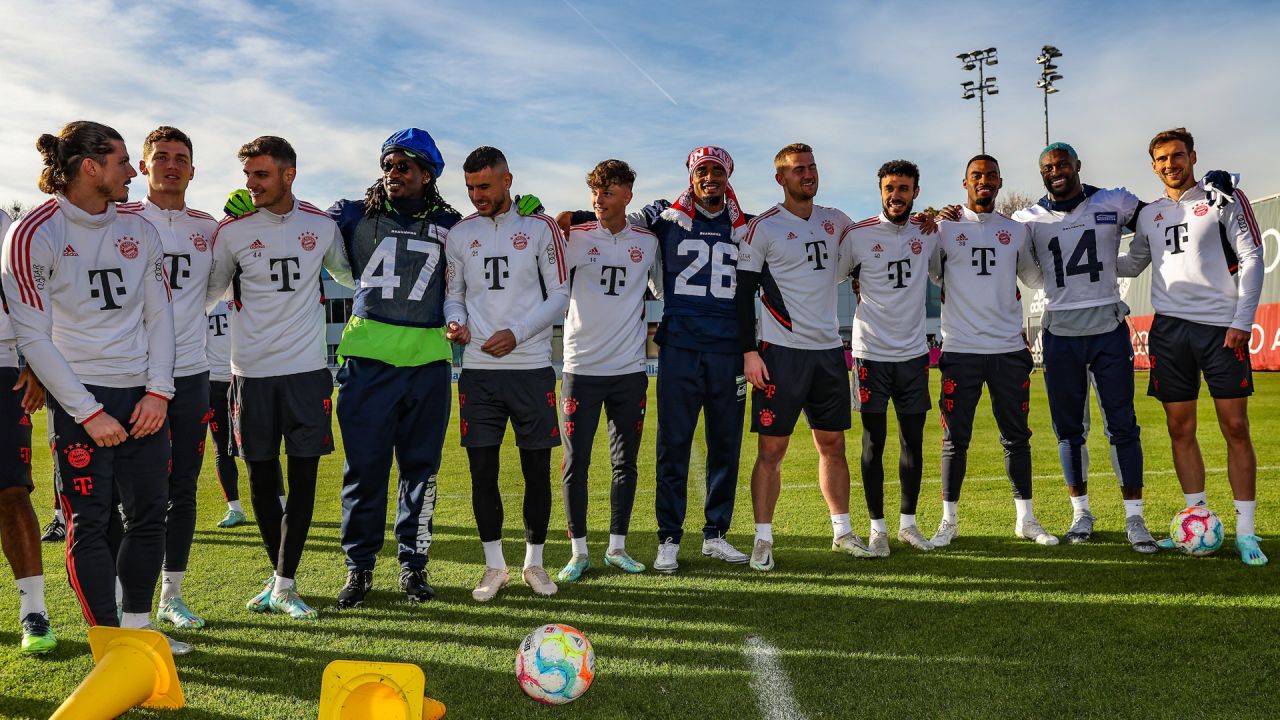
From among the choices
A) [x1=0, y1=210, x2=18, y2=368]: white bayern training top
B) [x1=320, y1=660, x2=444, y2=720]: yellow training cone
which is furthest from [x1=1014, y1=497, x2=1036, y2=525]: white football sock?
[x1=0, y1=210, x2=18, y2=368]: white bayern training top

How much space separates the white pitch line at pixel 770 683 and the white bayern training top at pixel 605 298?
204cm

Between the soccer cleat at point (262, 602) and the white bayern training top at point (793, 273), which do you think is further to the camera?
the white bayern training top at point (793, 273)

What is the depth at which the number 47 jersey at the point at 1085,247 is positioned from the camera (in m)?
5.72

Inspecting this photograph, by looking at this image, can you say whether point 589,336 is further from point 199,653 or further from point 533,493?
point 199,653

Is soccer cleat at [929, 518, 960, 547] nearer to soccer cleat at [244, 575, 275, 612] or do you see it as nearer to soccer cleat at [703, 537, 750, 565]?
soccer cleat at [703, 537, 750, 565]

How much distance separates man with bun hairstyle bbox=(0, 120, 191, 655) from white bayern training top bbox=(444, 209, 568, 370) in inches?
61.7

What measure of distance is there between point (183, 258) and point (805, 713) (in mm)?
3884

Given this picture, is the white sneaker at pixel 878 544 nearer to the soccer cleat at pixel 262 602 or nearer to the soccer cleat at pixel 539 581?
the soccer cleat at pixel 539 581

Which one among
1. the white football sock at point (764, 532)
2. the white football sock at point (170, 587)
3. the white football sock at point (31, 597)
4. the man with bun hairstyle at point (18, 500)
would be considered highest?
the man with bun hairstyle at point (18, 500)

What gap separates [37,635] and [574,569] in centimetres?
273

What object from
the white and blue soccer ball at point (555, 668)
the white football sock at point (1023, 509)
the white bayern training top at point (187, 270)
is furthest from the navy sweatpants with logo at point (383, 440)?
the white football sock at point (1023, 509)

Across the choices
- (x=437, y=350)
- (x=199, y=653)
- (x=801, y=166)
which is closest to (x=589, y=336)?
(x=437, y=350)

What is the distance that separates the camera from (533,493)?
16.4 feet

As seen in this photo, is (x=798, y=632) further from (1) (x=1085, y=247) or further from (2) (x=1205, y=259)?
(2) (x=1205, y=259)
